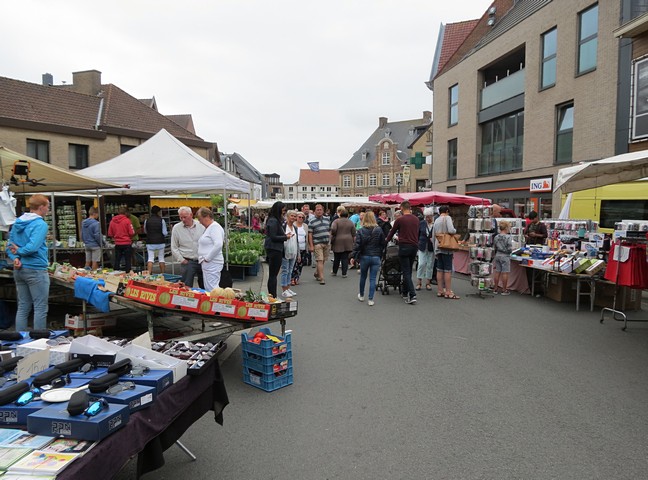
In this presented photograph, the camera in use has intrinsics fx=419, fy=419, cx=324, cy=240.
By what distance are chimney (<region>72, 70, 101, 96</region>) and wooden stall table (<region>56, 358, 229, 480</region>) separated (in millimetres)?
31426

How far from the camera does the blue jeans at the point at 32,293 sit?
5469 mm

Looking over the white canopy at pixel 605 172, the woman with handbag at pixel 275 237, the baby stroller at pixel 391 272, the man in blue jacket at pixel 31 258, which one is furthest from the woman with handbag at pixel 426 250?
the man in blue jacket at pixel 31 258

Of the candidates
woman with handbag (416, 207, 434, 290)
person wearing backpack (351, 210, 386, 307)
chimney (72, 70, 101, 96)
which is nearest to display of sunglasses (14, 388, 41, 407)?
person wearing backpack (351, 210, 386, 307)

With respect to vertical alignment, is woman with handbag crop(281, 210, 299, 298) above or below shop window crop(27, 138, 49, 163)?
below

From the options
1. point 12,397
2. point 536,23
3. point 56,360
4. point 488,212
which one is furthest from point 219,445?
point 536,23

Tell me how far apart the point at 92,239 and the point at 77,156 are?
1576 cm

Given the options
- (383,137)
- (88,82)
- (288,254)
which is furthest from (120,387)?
(383,137)

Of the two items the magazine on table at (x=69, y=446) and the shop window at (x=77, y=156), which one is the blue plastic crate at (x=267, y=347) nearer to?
the magazine on table at (x=69, y=446)

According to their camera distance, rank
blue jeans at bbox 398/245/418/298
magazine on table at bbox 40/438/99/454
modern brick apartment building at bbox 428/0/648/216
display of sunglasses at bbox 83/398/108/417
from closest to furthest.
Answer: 1. magazine on table at bbox 40/438/99/454
2. display of sunglasses at bbox 83/398/108/417
3. blue jeans at bbox 398/245/418/298
4. modern brick apartment building at bbox 428/0/648/216

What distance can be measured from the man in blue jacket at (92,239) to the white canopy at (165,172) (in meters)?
1.45

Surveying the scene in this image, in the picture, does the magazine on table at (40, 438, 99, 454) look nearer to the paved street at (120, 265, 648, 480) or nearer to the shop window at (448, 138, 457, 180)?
the paved street at (120, 265, 648, 480)

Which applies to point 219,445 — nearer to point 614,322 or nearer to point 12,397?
point 12,397

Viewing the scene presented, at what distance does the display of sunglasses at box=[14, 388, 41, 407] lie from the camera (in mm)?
2194

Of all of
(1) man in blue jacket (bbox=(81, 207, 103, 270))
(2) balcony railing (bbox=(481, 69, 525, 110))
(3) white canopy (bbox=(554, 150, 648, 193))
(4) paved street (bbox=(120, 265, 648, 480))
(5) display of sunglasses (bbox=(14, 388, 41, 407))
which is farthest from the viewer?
(2) balcony railing (bbox=(481, 69, 525, 110))
